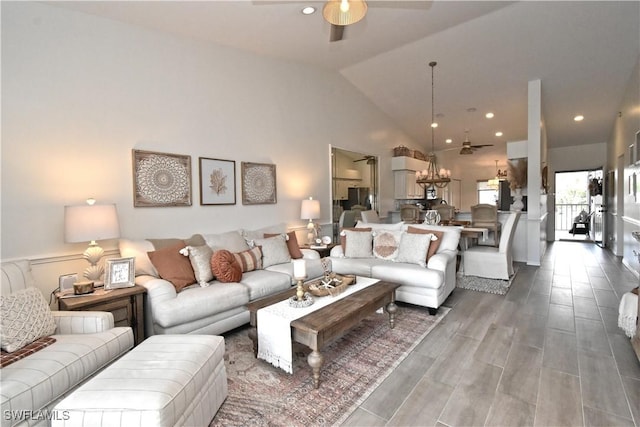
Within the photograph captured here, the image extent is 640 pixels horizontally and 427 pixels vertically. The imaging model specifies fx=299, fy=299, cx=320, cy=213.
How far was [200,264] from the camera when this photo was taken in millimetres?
3006

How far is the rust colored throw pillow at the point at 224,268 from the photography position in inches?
118

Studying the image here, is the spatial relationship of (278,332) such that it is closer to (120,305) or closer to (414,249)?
(120,305)

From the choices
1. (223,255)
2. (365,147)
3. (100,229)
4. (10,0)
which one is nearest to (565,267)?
(365,147)

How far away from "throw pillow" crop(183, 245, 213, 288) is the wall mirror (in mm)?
3109

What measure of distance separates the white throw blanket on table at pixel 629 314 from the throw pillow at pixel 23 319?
4.06 metres

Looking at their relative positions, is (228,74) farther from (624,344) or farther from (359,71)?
(624,344)

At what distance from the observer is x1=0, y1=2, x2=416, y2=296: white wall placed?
2.55 meters

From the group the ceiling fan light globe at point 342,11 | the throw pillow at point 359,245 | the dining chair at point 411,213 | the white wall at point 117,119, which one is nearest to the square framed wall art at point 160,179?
the white wall at point 117,119

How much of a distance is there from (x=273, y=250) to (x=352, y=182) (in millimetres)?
3117

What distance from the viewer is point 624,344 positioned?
2520 millimetres

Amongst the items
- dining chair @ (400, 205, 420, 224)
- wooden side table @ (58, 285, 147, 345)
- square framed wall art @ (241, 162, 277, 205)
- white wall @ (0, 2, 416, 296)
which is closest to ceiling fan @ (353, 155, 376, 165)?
dining chair @ (400, 205, 420, 224)

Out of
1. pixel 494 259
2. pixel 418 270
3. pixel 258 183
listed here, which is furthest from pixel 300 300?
pixel 494 259

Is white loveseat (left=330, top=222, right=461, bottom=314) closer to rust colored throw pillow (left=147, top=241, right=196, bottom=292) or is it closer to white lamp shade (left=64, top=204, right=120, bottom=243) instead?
rust colored throw pillow (left=147, top=241, right=196, bottom=292)

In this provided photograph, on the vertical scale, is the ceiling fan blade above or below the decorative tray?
above
